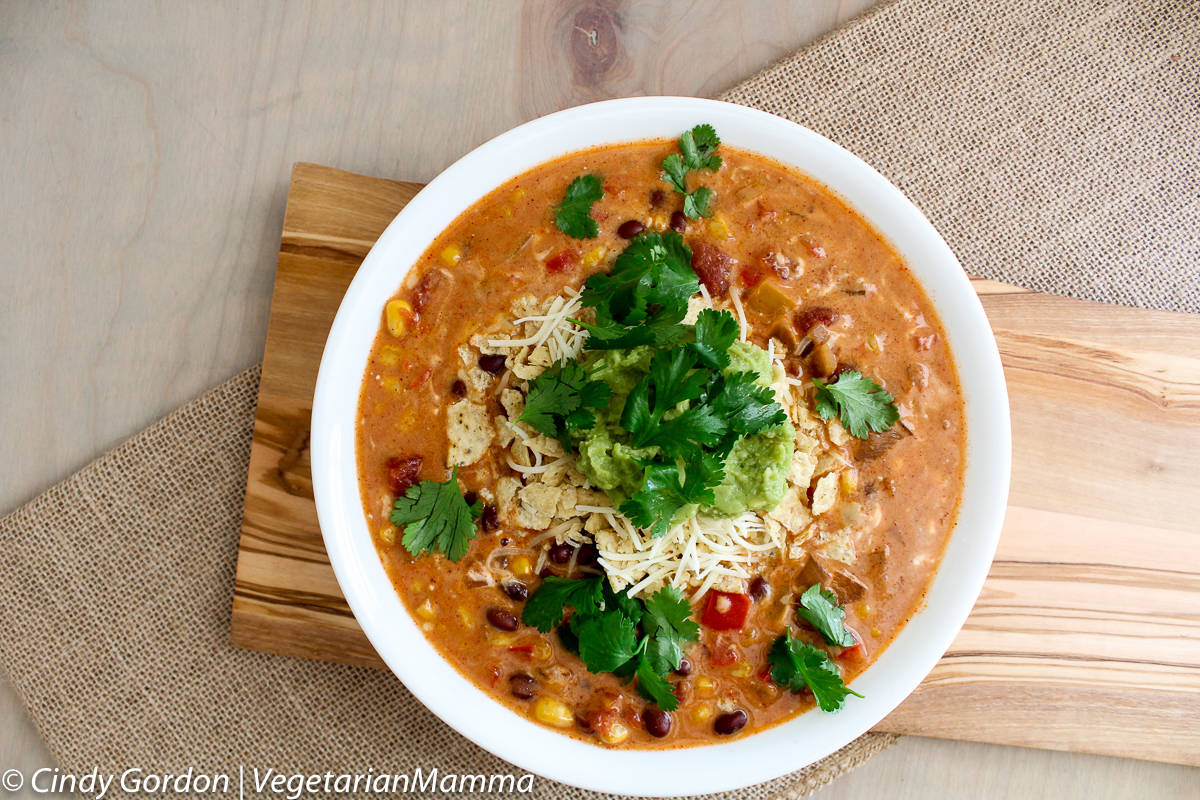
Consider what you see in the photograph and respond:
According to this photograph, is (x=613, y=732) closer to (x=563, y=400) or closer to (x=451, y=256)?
(x=563, y=400)

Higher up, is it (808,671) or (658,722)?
(808,671)

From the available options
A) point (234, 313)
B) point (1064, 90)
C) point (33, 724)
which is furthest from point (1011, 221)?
point (33, 724)

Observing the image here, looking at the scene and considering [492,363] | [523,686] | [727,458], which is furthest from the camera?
[523,686]

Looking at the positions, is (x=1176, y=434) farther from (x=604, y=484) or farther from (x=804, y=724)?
(x=604, y=484)

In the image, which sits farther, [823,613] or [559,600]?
[823,613]

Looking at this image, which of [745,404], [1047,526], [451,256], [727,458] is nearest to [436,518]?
[451,256]

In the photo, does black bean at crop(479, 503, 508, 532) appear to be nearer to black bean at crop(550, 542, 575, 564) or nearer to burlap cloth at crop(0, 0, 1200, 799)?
black bean at crop(550, 542, 575, 564)

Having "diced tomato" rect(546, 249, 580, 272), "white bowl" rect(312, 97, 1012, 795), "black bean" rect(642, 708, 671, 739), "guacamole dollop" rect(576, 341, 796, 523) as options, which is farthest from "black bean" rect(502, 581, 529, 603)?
"diced tomato" rect(546, 249, 580, 272)

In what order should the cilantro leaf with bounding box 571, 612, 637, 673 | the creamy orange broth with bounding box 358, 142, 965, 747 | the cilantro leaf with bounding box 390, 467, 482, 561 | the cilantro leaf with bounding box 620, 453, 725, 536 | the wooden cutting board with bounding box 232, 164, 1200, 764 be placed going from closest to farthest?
the cilantro leaf with bounding box 620, 453, 725, 536 → the cilantro leaf with bounding box 571, 612, 637, 673 → the cilantro leaf with bounding box 390, 467, 482, 561 → the creamy orange broth with bounding box 358, 142, 965, 747 → the wooden cutting board with bounding box 232, 164, 1200, 764
